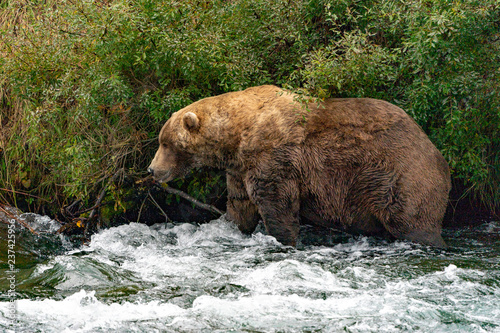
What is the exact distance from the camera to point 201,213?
23.6 ft

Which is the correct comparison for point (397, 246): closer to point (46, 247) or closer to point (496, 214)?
point (496, 214)

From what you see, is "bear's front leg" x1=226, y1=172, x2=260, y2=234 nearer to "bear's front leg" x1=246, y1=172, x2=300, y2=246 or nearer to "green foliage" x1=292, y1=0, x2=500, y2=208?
"bear's front leg" x1=246, y1=172, x2=300, y2=246

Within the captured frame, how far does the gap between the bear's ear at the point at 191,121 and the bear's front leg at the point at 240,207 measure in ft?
2.20

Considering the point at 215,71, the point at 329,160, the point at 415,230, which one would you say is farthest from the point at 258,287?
the point at 215,71

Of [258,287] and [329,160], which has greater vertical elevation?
[329,160]

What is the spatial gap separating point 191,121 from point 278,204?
4.12ft

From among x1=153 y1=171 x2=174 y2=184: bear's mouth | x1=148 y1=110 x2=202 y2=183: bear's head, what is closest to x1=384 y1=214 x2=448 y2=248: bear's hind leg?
x1=148 y1=110 x2=202 y2=183: bear's head

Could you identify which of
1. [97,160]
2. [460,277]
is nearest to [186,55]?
[97,160]

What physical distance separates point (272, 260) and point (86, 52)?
3468 millimetres

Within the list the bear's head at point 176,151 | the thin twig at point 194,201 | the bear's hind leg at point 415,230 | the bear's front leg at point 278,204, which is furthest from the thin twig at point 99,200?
the bear's hind leg at point 415,230

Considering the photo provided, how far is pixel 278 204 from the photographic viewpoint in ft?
18.4

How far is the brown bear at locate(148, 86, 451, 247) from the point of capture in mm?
5418

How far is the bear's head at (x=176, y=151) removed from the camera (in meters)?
5.85

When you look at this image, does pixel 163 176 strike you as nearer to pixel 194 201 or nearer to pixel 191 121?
pixel 191 121
